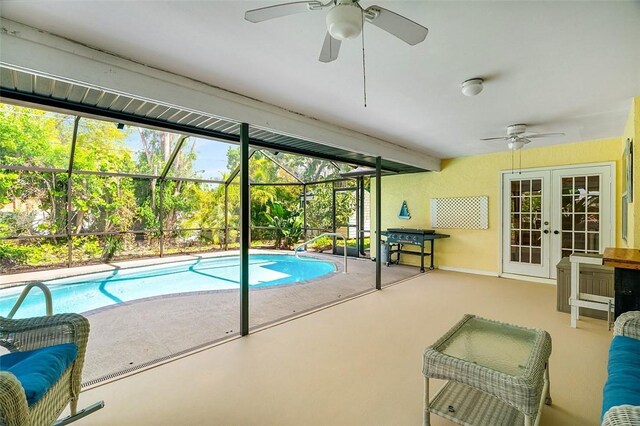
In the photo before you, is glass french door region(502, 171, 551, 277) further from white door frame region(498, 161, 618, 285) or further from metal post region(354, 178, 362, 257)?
metal post region(354, 178, 362, 257)

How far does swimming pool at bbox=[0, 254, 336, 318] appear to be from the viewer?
16.4ft

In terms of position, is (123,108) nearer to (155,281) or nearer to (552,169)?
(155,281)

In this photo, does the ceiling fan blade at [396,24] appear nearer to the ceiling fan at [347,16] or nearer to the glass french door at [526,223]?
the ceiling fan at [347,16]

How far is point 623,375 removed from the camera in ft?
5.10

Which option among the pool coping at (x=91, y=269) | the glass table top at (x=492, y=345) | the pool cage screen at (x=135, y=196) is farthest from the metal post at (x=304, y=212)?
the glass table top at (x=492, y=345)

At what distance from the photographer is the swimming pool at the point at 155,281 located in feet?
16.4

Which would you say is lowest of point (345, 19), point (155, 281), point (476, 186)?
point (155, 281)

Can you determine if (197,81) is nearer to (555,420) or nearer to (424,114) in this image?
(424,114)

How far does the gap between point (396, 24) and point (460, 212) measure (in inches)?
236

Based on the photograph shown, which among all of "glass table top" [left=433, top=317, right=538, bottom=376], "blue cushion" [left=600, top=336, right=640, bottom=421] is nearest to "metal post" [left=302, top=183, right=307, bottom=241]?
"glass table top" [left=433, top=317, right=538, bottom=376]

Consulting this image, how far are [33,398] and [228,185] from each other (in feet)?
28.8

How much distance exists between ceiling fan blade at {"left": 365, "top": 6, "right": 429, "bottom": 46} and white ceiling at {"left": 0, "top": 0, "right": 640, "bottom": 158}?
283 millimetres

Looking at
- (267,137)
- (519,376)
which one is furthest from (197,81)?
(519,376)

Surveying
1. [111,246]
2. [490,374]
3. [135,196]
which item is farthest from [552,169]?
[111,246]
